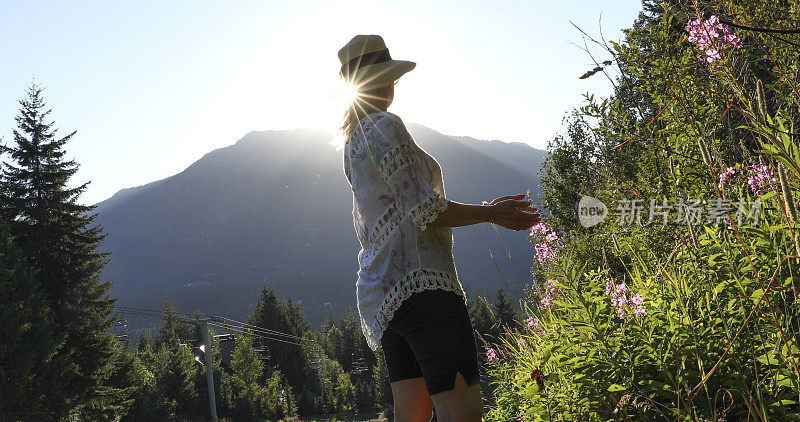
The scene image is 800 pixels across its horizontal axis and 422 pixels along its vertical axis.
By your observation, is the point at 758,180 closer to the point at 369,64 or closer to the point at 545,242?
the point at 369,64

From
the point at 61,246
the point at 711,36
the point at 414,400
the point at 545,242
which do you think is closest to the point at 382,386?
the point at 61,246

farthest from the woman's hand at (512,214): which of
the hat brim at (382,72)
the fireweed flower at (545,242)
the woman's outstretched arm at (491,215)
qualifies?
the fireweed flower at (545,242)

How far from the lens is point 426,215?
6.81 feet

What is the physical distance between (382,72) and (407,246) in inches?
26.2

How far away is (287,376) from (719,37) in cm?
6497

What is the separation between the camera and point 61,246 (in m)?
29.0

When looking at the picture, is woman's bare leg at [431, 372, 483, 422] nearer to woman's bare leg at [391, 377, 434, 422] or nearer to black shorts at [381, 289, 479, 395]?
black shorts at [381, 289, 479, 395]

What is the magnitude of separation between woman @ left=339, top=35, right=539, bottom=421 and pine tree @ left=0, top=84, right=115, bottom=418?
2812 cm

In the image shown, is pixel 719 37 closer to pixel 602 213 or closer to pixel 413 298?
pixel 413 298

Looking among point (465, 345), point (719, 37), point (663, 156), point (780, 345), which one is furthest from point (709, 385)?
point (663, 156)

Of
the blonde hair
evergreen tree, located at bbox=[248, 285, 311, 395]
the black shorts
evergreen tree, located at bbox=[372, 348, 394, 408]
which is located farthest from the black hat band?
evergreen tree, located at bbox=[248, 285, 311, 395]

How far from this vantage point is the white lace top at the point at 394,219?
211 cm

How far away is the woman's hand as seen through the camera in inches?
82.4

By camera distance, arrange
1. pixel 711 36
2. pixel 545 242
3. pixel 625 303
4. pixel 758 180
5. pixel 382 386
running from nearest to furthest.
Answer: pixel 625 303, pixel 758 180, pixel 711 36, pixel 545 242, pixel 382 386
